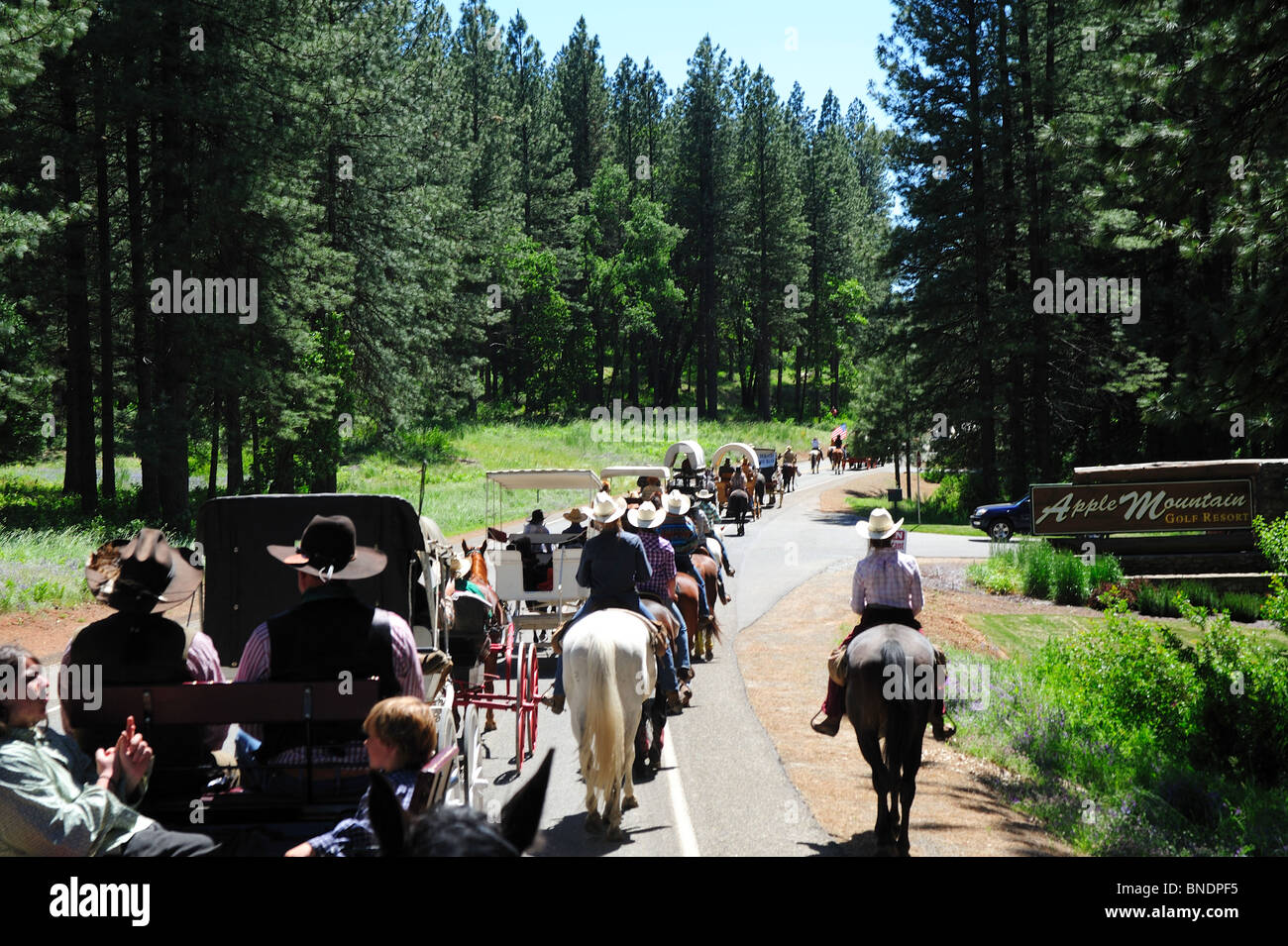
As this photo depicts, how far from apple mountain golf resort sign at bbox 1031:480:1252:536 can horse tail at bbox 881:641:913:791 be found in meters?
18.5

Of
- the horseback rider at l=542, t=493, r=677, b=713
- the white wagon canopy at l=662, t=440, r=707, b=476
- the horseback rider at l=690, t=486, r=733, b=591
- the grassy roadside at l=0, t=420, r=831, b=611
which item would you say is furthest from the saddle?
the white wagon canopy at l=662, t=440, r=707, b=476

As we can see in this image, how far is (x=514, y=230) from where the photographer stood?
7200 centimetres

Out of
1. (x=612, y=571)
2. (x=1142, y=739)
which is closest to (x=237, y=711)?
(x=612, y=571)

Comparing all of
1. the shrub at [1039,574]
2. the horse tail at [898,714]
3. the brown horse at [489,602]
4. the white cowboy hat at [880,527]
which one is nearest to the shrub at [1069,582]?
the shrub at [1039,574]

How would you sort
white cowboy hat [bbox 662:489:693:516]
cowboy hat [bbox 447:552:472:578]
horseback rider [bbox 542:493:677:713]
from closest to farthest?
horseback rider [bbox 542:493:677:713] < cowboy hat [bbox 447:552:472:578] < white cowboy hat [bbox 662:489:693:516]

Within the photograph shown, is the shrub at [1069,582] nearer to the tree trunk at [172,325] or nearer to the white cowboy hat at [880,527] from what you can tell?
the white cowboy hat at [880,527]

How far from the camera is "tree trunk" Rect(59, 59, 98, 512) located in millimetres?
28797

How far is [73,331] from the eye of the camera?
1357 inches

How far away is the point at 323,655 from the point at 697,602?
Answer: 8867mm

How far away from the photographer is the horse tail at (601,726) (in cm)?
800

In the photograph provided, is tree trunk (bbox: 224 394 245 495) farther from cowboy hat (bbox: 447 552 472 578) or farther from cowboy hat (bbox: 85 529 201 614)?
cowboy hat (bbox: 85 529 201 614)

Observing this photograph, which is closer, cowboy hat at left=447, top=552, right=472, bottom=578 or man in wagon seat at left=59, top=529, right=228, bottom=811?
man in wagon seat at left=59, top=529, right=228, bottom=811

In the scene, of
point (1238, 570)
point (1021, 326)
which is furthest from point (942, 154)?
point (1238, 570)

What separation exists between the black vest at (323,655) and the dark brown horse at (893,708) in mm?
3778
